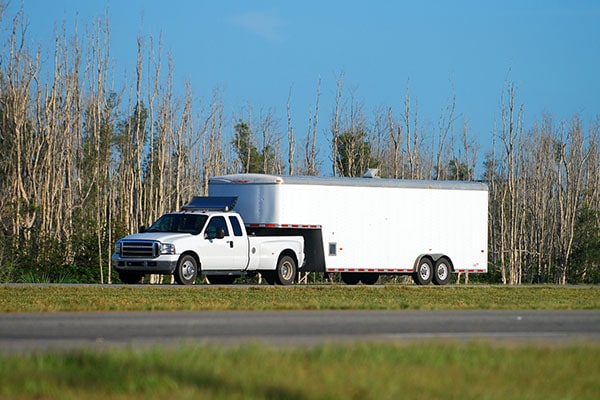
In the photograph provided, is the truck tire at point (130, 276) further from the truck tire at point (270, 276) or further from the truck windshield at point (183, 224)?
the truck tire at point (270, 276)

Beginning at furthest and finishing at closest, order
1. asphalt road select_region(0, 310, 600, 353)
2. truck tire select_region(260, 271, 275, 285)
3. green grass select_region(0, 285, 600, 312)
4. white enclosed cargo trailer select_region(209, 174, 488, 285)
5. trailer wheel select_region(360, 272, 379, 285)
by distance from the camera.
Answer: trailer wheel select_region(360, 272, 379, 285) < white enclosed cargo trailer select_region(209, 174, 488, 285) < truck tire select_region(260, 271, 275, 285) < green grass select_region(0, 285, 600, 312) < asphalt road select_region(0, 310, 600, 353)

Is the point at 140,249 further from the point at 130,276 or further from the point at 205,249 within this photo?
the point at 205,249

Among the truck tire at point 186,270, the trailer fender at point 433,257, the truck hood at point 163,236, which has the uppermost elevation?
the truck hood at point 163,236

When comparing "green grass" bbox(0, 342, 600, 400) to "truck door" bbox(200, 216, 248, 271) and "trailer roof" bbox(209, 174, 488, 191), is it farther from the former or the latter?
"trailer roof" bbox(209, 174, 488, 191)

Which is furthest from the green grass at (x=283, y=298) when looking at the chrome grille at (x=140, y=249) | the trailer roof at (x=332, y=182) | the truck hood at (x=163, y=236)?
the trailer roof at (x=332, y=182)

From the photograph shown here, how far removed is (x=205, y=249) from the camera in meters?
32.6

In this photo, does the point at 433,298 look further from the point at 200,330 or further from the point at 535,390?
the point at 535,390

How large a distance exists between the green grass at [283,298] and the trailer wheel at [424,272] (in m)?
3.27

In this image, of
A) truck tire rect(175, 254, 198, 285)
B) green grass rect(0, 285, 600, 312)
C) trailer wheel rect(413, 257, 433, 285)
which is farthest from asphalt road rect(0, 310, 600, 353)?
trailer wheel rect(413, 257, 433, 285)

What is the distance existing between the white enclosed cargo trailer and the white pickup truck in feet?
2.36

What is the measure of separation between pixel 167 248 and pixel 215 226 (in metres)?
1.84

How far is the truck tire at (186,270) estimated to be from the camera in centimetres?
3187

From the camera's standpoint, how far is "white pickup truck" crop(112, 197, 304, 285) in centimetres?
3177

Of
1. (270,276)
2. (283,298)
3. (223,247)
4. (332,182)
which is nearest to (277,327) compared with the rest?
(283,298)
